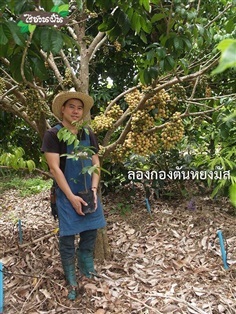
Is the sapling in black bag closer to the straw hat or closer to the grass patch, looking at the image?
the straw hat

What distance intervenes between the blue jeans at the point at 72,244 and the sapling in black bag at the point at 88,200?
0.56 ft

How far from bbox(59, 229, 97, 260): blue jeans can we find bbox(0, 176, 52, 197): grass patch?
3.02 metres

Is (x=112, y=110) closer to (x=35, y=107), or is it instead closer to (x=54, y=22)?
(x=35, y=107)

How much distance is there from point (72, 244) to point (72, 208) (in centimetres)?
23

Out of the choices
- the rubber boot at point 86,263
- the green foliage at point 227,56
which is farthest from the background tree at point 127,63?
the green foliage at point 227,56

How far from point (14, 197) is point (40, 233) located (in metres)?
2.12

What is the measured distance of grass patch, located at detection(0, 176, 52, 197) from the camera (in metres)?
5.06

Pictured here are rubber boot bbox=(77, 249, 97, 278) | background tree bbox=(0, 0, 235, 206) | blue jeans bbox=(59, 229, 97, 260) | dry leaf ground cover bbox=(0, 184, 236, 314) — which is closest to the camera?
background tree bbox=(0, 0, 235, 206)

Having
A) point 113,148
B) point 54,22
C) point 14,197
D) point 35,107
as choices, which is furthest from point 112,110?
point 14,197

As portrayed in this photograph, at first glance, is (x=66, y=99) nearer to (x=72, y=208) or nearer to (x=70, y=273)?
(x=72, y=208)

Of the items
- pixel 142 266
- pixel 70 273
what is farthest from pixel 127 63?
pixel 70 273

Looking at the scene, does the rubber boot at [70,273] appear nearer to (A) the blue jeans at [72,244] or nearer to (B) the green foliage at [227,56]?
(A) the blue jeans at [72,244]

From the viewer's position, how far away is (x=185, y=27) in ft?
5.19

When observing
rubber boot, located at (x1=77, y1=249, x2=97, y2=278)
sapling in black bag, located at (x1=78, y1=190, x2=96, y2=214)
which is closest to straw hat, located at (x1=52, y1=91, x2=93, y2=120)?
sapling in black bag, located at (x1=78, y1=190, x2=96, y2=214)
